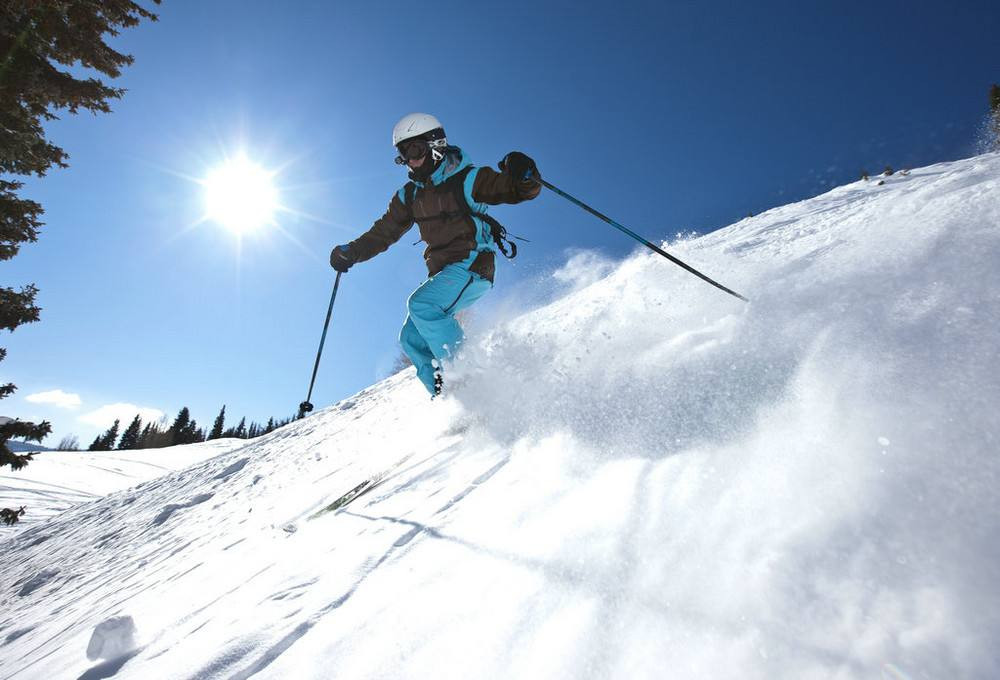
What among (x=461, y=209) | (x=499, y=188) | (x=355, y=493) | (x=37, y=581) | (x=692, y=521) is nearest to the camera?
(x=692, y=521)

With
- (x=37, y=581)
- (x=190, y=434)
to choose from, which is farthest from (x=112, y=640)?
(x=190, y=434)

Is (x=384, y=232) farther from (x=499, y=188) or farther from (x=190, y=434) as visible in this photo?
(x=190, y=434)

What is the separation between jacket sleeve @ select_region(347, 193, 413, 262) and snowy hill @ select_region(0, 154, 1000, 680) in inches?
112

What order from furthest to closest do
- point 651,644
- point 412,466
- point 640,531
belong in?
point 412,466 < point 640,531 < point 651,644

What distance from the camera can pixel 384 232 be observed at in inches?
216

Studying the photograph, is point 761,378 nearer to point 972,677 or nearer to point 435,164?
point 972,677

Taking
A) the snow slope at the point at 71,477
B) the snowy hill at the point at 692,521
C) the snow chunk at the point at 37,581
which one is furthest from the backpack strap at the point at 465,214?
the snow slope at the point at 71,477

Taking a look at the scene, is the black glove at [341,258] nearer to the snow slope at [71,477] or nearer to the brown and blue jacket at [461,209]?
the brown and blue jacket at [461,209]

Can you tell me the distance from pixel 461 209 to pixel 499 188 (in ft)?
1.51

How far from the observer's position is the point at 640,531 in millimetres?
1467

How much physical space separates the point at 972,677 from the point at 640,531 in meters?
0.77

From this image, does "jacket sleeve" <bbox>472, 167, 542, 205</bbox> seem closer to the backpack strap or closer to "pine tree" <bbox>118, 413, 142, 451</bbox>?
the backpack strap

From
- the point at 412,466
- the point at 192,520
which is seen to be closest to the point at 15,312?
the point at 192,520

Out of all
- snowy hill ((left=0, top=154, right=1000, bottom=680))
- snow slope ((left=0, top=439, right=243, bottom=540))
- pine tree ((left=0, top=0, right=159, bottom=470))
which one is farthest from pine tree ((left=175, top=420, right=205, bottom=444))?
snowy hill ((left=0, top=154, right=1000, bottom=680))
